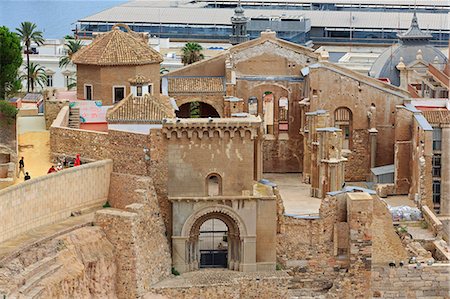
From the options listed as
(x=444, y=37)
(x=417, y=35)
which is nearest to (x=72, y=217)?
(x=417, y=35)

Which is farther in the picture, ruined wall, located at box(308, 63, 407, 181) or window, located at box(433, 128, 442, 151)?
ruined wall, located at box(308, 63, 407, 181)

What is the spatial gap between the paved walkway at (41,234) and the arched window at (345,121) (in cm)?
1627

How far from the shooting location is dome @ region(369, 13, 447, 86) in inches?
2817

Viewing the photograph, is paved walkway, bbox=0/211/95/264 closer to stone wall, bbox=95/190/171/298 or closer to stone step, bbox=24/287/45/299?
stone wall, bbox=95/190/171/298

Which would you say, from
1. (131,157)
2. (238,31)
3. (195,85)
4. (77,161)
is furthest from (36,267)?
(238,31)

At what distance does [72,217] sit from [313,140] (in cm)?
1376

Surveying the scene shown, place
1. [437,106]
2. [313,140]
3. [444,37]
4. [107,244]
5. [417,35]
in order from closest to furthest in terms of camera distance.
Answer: [107,244] → [313,140] → [437,106] → [417,35] → [444,37]

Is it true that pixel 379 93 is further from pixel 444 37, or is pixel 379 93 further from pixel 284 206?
pixel 444 37

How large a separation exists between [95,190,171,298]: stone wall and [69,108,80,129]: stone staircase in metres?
6.92

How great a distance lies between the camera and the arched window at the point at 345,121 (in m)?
61.2

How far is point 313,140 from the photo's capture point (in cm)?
5806

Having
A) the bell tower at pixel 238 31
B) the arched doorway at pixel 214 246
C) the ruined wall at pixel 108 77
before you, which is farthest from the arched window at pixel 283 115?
the bell tower at pixel 238 31

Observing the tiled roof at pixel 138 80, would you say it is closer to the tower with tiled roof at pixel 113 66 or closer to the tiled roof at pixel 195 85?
the tower with tiled roof at pixel 113 66

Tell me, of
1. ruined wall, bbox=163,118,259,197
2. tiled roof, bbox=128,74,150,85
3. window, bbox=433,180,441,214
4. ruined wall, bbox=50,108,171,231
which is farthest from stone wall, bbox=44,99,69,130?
window, bbox=433,180,441,214
